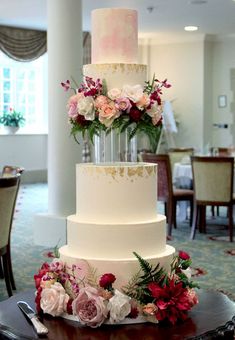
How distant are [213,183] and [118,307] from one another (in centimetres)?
445

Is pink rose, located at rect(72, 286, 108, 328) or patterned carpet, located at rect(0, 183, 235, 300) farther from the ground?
pink rose, located at rect(72, 286, 108, 328)

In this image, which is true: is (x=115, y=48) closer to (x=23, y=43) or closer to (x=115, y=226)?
(x=115, y=226)

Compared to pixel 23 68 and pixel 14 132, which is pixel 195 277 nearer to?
pixel 14 132

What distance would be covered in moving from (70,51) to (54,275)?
3.99 metres

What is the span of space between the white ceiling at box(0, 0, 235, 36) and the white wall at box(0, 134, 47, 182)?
6.92 feet

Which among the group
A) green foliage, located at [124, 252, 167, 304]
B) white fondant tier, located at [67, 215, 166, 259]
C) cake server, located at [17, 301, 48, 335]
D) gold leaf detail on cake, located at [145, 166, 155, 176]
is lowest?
cake server, located at [17, 301, 48, 335]

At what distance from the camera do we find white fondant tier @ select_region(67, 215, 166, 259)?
236 centimetres

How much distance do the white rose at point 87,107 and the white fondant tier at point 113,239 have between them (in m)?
0.41

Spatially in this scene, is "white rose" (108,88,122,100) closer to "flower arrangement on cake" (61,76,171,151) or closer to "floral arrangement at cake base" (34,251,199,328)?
"flower arrangement on cake" (61,76,171,151)

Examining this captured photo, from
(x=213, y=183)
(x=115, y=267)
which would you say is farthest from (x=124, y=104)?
(x=213, y=183)

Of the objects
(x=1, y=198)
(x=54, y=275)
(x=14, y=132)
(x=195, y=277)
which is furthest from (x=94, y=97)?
(x=14, y=132)

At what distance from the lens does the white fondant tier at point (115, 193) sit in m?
2.36

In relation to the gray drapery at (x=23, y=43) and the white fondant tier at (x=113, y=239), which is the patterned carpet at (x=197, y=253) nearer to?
the white fondant tier at (x=113, y=239)

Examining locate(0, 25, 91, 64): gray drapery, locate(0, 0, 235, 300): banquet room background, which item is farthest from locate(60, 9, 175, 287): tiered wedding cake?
locate(0, 0, 235, 300): banquet room background
